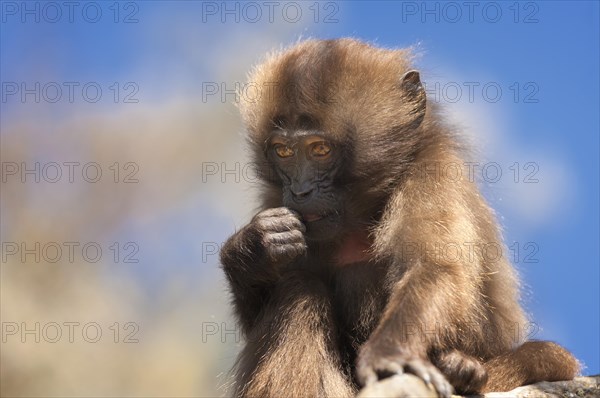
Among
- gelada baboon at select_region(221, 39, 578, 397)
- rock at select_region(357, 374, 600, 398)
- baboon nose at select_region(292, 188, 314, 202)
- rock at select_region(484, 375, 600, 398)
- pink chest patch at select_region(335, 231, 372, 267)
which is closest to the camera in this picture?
rock at select_region(357, 374, 600, 398)

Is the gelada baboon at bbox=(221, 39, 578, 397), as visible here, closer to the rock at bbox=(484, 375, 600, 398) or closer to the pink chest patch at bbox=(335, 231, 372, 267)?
the pink chest patch at bbox=(335, 231, 372, 267)

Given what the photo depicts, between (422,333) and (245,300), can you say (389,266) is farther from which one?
(245,300)

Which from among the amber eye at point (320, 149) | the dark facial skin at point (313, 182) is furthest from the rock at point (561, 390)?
the amber eye at point (320, 149)

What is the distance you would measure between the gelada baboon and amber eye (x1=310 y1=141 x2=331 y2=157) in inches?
0.8

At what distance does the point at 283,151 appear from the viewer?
958 centimetres

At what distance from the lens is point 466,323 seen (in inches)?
328

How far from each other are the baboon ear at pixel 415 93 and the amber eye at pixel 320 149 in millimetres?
1028

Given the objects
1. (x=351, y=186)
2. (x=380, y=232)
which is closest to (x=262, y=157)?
(x=351, y=186)

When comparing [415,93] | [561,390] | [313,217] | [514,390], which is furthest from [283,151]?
[561,390]

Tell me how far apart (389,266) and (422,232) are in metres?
0.49

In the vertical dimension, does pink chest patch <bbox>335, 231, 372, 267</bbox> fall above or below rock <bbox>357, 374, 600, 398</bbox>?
above

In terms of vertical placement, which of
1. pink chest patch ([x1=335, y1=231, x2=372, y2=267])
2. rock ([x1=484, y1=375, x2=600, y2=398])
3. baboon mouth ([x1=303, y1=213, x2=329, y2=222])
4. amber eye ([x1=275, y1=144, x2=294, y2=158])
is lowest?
rock ([x1=484, y1=375, x2=600, y2=398])

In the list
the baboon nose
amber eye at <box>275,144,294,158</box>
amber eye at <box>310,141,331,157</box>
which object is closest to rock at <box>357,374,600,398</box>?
the baboon nose

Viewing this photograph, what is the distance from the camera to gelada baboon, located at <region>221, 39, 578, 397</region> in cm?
820
